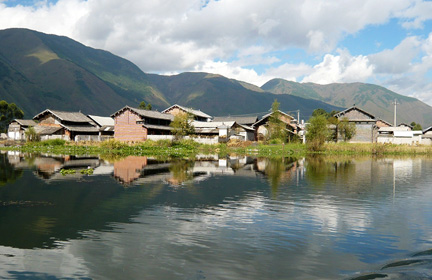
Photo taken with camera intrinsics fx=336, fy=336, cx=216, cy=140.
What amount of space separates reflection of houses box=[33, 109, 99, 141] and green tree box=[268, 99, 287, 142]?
50844 millimetres

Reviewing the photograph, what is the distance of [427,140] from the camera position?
9788 cm

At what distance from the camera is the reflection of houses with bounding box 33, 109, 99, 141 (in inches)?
3681

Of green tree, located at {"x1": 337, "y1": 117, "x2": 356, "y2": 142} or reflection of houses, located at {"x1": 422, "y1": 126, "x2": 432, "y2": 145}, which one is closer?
green tree, located at {"x1": 337, "y1": 117, "x2": 356, "y2": 142}

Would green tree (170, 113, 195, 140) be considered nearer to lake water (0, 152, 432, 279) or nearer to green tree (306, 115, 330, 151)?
green tree (306, 115, 330, 151)

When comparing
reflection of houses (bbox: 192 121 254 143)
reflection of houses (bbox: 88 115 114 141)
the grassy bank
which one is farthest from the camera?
reflection of houses (bbox: 88 115 114 141)

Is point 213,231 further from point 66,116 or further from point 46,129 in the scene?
point 66,116

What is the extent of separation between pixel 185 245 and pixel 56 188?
15.1 metres

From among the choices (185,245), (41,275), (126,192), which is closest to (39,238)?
(41,275)

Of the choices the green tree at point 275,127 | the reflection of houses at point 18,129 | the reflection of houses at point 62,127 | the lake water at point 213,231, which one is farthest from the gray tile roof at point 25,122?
the lake water at point 213,231

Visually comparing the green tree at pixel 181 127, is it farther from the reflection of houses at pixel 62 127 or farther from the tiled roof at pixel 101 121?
the tiled roof at pixel 101 121

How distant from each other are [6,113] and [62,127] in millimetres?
45352

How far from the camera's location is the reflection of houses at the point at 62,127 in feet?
307

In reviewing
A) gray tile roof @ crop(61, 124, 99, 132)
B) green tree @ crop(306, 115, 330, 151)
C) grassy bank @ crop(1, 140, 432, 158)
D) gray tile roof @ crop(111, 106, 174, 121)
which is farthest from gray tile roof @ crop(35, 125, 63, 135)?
green tree @ crop(306, 115, 330, 151)

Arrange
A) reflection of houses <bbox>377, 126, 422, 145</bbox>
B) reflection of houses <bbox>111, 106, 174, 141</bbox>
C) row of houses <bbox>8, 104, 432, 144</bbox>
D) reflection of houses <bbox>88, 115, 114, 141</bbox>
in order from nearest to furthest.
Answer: reflection of houses <bbox>111, 106, 174, 141</bbox> → row of houses <bbox>8, 104, 432, 144</bbox> → reflection of houses <bbox>377, 126, 422, 145</bbox> → reflection of houses <bbox>88, 115, 114, 141</bbox>
